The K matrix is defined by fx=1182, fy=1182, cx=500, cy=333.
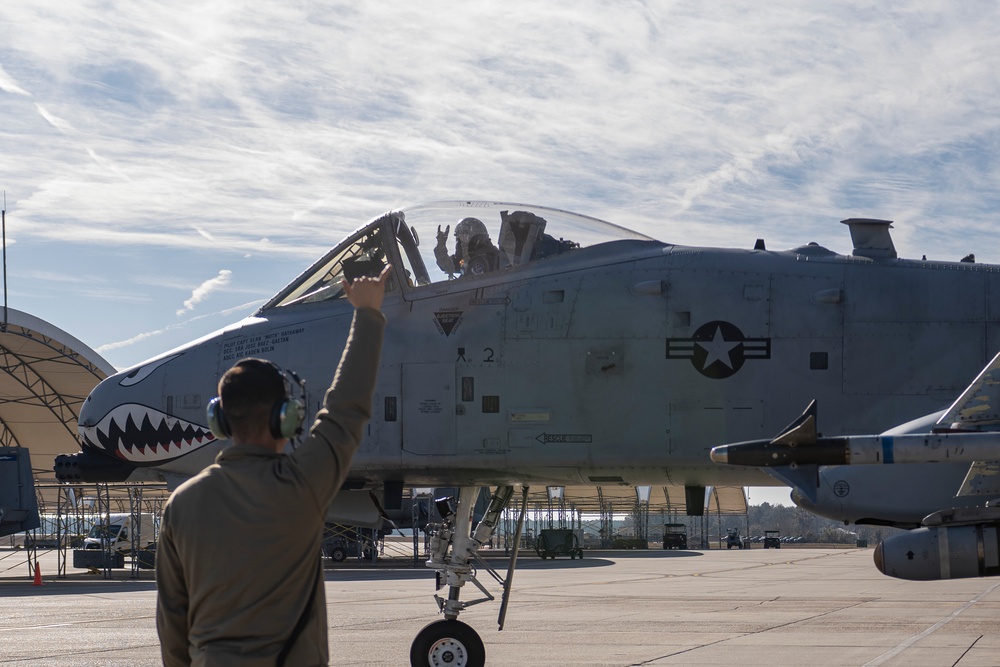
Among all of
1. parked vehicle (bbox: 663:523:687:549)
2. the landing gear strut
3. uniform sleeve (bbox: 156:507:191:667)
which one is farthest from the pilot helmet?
parked vehicle (bbox: 663:523:687:549)

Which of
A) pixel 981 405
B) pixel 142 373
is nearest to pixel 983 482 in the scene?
pixel 981 405

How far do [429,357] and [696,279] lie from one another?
2225mm

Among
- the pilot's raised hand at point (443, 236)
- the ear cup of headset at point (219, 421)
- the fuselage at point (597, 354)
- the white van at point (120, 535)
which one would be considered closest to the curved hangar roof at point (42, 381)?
the white van at point (120, 535)

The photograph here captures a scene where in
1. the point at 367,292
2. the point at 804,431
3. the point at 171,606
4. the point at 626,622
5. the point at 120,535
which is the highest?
the point at 367,292

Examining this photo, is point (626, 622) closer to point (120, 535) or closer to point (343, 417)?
point (343, 417)

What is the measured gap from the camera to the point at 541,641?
49.5ft

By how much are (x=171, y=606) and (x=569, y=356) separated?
554cm

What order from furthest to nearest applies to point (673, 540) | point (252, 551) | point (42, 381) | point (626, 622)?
point (673, 540), point (42, 381), point (626, 622), point (252, 551)

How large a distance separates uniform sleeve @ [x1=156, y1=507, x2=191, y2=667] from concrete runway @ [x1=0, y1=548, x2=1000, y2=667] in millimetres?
8708

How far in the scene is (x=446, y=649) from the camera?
9891 millimetres

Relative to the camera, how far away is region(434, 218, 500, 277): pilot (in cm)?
983

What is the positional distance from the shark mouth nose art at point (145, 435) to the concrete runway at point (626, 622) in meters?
3.38

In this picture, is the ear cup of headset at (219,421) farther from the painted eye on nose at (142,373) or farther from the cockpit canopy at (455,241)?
the painted eye on nose at (142,373)

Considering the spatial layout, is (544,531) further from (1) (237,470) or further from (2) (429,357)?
(1) (237,470)
